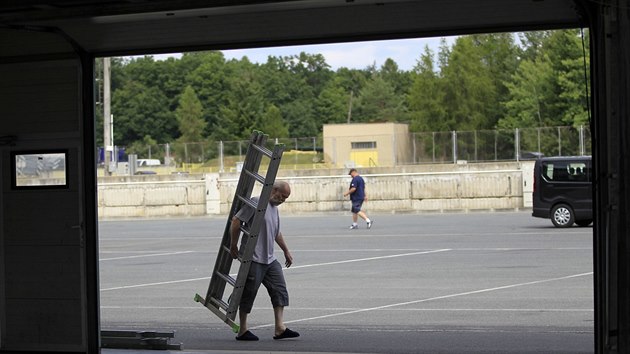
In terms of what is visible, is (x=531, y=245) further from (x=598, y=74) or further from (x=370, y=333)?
(x=598, y=74)

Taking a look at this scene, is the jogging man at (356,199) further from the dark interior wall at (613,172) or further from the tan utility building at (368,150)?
the dark interior wall at (613,172)

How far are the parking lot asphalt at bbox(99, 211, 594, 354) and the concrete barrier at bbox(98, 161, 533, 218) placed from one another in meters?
9.05

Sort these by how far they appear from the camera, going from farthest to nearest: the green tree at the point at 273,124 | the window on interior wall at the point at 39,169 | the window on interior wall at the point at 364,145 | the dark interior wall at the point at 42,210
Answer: the green tree at the point at 273,124 → the window on interior wall at the point at 364,145 → the window on interior wall at the point at 39,169 → the dark interior wall at the point at 42,210

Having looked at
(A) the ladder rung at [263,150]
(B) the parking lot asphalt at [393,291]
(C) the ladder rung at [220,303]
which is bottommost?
(B) the parking lot asphalt at [393,291]

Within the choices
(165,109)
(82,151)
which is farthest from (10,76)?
(165,109)

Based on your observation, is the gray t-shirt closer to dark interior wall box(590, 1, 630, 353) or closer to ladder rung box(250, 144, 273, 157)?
ladder rung box(250, 144, 273, 157)

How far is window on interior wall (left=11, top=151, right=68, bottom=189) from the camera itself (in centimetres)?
951

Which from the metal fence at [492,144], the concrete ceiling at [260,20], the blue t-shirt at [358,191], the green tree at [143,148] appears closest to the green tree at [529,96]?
the metal fence at [492,144]

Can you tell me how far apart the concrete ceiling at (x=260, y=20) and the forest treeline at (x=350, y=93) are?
36251 mm

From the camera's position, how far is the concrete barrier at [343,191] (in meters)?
36.3

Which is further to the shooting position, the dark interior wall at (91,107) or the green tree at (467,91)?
the green tree at (467,91)

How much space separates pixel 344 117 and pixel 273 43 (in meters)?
85.2

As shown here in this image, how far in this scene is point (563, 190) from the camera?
26.5 m

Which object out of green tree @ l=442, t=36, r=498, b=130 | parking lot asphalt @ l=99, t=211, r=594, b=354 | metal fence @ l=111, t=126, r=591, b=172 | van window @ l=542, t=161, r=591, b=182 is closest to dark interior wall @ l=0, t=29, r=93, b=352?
parking lot asphalt @ l=99, t=211, r=594, b=354
